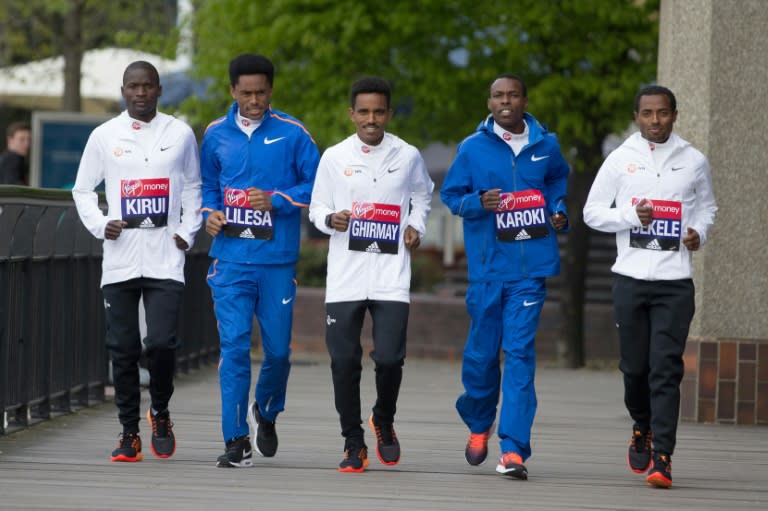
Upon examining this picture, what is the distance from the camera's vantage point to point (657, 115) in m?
8.45

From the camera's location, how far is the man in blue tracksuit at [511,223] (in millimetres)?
8570

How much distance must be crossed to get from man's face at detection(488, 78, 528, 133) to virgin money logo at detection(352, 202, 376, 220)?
779 millimetres


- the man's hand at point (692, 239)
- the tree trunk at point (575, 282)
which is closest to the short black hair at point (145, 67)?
the man's hand at point (692, 239)

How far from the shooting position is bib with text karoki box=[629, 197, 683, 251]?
8.34 metres

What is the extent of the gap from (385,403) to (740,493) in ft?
5.77

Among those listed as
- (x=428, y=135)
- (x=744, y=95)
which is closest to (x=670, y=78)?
(x=744, y=95)

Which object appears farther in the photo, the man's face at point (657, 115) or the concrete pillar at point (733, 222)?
the concrete pillar at point (733, 222)

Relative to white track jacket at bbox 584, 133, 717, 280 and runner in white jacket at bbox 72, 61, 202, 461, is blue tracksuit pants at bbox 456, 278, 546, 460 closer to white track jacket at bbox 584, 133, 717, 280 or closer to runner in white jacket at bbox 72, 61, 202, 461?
white track jacket at bbox 584, 133, 717, 280

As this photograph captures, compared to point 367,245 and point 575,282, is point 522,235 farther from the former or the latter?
point 575,282

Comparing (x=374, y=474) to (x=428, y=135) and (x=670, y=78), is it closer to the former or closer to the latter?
(x=670, y=78)

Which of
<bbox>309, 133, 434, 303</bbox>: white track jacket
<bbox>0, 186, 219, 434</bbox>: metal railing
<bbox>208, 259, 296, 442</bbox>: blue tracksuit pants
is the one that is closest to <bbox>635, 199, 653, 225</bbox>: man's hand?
<bbox>309, 133, 434, 303</bbox>: white track jacket

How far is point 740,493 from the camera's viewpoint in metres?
8.23

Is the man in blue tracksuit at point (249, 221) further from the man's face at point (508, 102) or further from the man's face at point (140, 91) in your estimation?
the man's face at point (508, 102)

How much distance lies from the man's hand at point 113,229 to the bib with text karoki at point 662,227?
251 cm
